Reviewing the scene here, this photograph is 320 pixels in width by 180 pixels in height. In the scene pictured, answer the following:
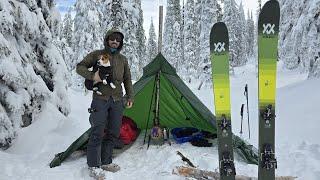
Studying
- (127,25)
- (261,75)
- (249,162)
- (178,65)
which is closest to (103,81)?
(261,75)

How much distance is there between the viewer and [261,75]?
17.9 feet

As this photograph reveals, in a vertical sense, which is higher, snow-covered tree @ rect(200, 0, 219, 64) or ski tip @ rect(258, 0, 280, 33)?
snow-covered tree @ rect(200, 0, 219, 64)

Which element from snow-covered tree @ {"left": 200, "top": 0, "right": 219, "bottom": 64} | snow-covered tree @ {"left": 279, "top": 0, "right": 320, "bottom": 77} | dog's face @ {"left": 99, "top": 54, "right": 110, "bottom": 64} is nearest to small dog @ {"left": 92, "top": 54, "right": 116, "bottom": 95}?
dog's face @ {"left": 99, "top": 54, "right": 110, "bottom": 64}

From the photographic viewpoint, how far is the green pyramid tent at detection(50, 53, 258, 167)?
27.9 ft

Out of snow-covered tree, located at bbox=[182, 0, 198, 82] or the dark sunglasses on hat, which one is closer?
the dark sunglasses on hat

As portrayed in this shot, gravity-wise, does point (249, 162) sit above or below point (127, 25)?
below

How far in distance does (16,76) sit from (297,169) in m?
5.56

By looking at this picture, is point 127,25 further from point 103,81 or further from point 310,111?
point 103,81

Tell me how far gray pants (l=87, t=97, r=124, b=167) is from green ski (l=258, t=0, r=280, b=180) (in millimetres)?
2368

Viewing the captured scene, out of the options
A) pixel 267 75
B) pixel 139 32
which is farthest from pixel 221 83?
pixel 139 32

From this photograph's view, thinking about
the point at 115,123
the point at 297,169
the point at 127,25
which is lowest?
the point at 297,169

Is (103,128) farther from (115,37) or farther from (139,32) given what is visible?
(139,32)

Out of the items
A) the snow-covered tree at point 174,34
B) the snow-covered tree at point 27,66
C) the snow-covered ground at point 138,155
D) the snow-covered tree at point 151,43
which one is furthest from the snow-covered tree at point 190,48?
the snow-covered tree at point 27,66

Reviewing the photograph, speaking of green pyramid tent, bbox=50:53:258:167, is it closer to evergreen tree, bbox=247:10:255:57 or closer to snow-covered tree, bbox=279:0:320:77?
snow-covered tree, bbox=279:0:320:77
